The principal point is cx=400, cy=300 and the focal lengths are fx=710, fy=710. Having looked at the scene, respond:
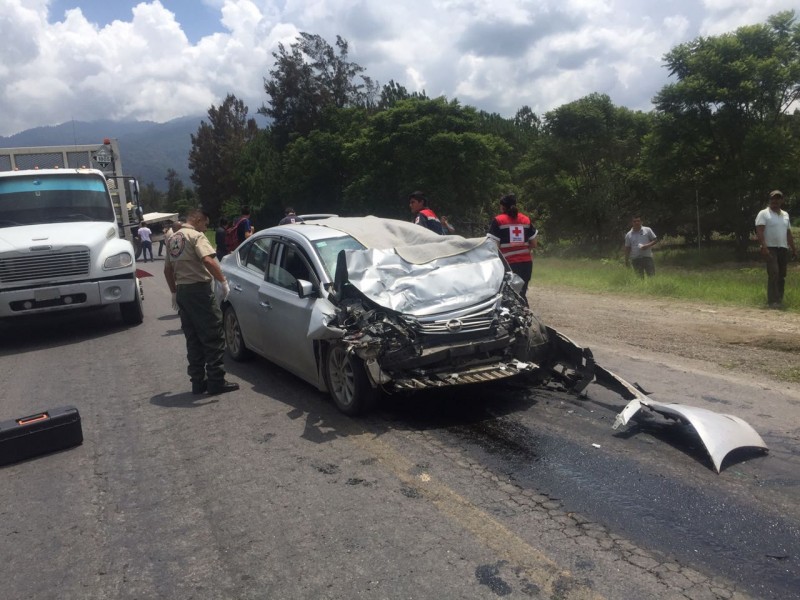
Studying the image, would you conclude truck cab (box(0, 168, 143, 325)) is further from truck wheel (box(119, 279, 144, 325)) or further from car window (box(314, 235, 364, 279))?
car window (box(314, 235, 364, 279))

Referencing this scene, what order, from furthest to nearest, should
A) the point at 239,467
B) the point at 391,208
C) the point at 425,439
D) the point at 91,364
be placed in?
1. the point at 391,208
2. the point at 91,364
3. the point at 425,439
4. the point at 239,467

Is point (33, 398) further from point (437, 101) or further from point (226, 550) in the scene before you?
point (437, 101)

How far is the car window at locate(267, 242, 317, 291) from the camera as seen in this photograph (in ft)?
23.1

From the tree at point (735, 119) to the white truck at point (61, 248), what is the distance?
1961 cm

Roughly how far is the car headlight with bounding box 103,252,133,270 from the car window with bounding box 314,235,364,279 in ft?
17.4

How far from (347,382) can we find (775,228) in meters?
8.31

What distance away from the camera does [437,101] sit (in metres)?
35.7

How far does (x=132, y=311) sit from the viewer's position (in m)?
11.9

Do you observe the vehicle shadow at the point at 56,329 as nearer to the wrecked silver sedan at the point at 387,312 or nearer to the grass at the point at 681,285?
the wrecked silver sedan at the point at 387,312

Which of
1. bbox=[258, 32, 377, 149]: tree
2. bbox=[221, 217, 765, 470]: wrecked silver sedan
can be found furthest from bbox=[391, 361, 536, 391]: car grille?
bbox=[258, 32, 377, 149]: tree

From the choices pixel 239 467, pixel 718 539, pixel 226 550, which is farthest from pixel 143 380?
pixel 718 539

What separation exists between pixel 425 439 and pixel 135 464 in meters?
2.24

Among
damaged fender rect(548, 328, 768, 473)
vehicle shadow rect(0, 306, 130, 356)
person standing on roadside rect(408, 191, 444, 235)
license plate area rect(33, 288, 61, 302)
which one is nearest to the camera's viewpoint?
damaged fender rect(548, 328, 768, 473)

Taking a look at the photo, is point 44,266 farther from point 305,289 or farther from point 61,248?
point 305,289
